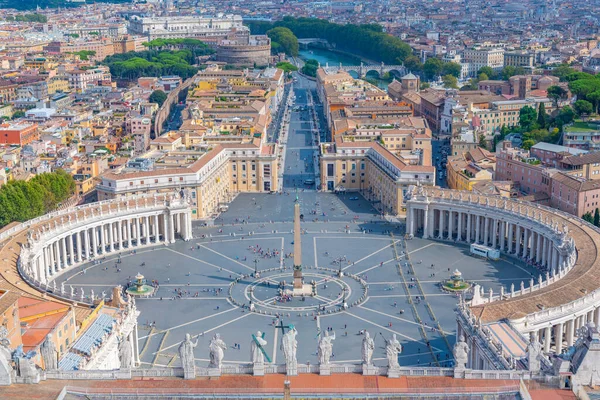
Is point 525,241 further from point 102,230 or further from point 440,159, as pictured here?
point 440,159

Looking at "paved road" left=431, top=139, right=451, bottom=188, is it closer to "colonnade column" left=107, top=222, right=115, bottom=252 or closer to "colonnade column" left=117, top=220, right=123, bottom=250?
"colonnade column" left=117, top=220, right=123, bottom=250

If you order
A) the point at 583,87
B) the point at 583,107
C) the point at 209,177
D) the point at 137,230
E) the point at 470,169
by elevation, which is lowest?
the point at 137,230

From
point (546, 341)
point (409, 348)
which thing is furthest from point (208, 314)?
point (546, 341)

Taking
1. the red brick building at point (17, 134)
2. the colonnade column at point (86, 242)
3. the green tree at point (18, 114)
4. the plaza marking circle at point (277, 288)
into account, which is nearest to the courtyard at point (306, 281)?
the plaza marking circle at point (277, 288)

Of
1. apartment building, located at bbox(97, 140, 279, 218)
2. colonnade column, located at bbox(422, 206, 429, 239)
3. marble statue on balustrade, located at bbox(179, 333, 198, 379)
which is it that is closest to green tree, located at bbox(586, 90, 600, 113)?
apartment building, located at bbox(97, 140, 279, 218)

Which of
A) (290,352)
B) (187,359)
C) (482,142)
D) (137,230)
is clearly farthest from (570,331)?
(482,142)

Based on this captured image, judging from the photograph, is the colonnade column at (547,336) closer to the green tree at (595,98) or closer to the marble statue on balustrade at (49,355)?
the marble statue on balustrade at (49,355)
